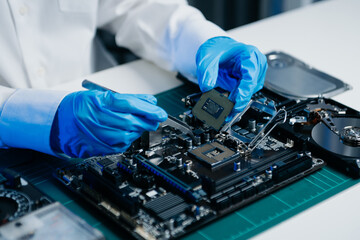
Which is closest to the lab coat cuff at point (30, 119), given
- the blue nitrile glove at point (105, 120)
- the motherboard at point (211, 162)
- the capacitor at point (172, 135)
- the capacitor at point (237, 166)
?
the blue nitrile glove at point (105, 120)

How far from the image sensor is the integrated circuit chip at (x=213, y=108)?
7.04 feet

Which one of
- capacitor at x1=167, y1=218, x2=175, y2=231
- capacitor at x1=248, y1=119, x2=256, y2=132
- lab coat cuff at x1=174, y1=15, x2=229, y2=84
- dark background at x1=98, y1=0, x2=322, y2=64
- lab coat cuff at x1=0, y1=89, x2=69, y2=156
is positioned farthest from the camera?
dark background at x1=98, y1=0, x2=322, y2=64

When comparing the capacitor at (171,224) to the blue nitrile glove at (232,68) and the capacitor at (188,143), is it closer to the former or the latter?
the capacitor at (188,143)

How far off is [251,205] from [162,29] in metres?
1.40

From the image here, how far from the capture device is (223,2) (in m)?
4.88

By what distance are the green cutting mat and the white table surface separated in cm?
3

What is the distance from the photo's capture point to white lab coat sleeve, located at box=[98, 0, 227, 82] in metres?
2.74

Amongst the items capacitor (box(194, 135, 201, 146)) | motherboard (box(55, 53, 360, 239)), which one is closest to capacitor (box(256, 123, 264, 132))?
motherboard (box(55, 53, 360, 239))

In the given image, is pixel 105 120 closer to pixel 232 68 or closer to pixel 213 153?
pixel 213 153

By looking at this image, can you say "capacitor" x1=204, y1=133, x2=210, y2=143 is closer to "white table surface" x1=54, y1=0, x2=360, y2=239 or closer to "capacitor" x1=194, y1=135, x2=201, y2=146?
"capacitor" x1=194, y1=135, x2=201, y2=146

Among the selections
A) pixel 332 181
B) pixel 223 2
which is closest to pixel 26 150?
pixel 332 181

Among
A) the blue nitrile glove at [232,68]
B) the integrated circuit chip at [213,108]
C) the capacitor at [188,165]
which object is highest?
the blue nitrile glove at [232,68]

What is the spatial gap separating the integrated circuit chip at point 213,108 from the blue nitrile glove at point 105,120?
10.1 inches

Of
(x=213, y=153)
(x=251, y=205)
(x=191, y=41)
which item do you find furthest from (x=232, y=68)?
(x=251, y=205)
